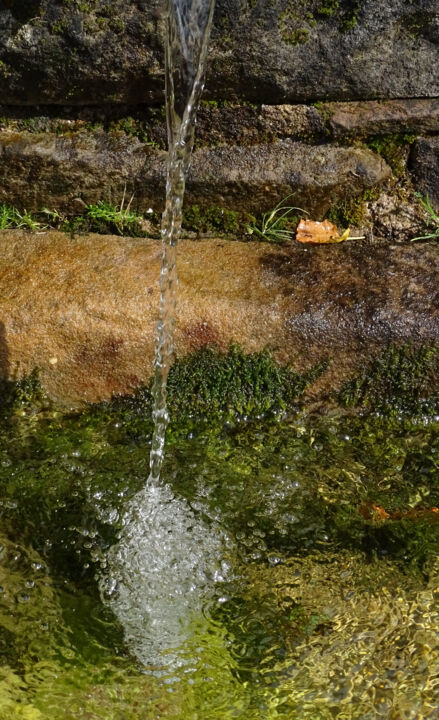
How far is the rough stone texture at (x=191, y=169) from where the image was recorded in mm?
3174

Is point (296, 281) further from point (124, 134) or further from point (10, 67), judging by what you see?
point (10, 67)

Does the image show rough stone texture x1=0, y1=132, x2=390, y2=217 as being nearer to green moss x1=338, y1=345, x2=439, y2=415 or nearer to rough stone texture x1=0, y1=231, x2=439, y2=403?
rough stone texture x1=0, y1=231, x2=439, y2=403

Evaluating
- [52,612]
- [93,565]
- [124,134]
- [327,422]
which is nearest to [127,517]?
[93,565]

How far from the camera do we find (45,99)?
3.14m

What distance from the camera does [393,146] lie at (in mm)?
3256

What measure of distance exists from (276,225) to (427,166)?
2.28ft

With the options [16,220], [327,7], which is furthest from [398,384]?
[16,220]

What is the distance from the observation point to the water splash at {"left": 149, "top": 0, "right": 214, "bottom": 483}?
9.31 feet

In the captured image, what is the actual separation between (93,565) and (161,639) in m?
0.33

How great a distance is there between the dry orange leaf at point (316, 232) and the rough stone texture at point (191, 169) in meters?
0.11

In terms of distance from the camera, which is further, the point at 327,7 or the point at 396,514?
the point at 327,7

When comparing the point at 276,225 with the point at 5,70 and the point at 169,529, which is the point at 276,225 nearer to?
the point at 5,70

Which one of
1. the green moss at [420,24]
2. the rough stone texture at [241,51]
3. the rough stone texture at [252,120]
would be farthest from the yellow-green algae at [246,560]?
the green moss at [420,24]

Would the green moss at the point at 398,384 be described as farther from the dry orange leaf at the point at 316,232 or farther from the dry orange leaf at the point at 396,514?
the dry orange leaf at the point at 316,232
